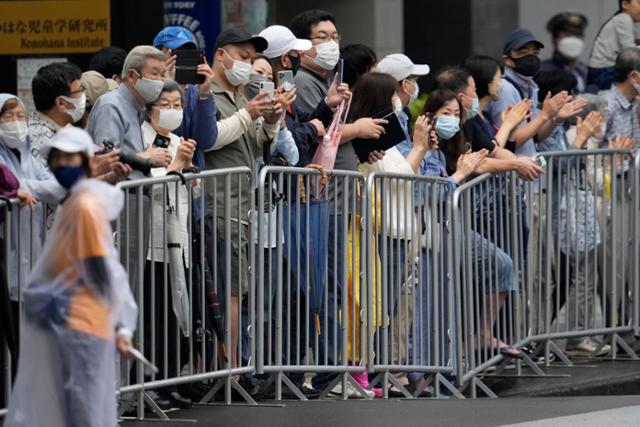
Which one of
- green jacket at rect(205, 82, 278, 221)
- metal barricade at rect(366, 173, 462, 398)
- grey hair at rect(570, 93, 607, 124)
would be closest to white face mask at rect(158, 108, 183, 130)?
green jacket at rect(205, 82, 278, 221)

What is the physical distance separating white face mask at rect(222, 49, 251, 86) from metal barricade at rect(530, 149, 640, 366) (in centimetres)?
245

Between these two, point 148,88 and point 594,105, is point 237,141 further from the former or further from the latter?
point 594,105

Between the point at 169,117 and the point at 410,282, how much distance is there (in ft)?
6.41

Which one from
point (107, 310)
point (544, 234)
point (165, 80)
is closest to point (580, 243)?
point (544, 234)

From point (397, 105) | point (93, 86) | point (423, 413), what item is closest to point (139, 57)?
point (93, 86)

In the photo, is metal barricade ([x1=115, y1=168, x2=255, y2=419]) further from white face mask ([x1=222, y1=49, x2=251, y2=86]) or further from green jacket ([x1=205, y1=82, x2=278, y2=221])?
white face mask ([x1=222, y1=49, x2=251, y2=86])

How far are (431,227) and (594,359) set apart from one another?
7.51 ft

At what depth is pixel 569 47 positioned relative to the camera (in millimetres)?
19719

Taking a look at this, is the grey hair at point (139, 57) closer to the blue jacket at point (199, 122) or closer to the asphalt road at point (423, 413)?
the blue jacket at point (199, 122)

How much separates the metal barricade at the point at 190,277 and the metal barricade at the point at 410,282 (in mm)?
965

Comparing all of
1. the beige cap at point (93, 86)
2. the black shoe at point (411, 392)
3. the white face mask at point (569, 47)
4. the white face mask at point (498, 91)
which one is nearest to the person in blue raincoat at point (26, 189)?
the beige cap at point (93, 86)

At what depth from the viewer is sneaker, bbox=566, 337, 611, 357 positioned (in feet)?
43.0

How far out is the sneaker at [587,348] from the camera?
43.0 feet

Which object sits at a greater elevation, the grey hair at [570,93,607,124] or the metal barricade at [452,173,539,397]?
the grey hair at [570,93,607,124]
